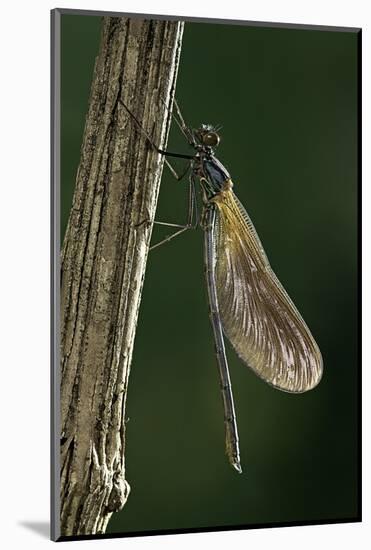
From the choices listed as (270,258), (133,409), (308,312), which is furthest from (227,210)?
(133,409)

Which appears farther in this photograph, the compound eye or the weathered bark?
the compound eye

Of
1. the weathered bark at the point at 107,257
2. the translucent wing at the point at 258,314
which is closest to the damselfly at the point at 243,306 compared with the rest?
the translucent wing at the point at 258,314

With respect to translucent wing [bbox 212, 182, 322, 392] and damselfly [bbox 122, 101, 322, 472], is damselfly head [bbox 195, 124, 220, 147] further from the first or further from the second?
translucent wing [bbox 212, 182, 322, 392]

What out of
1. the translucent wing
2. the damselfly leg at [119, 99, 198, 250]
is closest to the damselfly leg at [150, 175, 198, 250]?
the damselfly leg at [119, 99, 198, 250]

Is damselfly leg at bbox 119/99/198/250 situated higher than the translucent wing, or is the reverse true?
damselfly leg at bbox 119/99/198/250

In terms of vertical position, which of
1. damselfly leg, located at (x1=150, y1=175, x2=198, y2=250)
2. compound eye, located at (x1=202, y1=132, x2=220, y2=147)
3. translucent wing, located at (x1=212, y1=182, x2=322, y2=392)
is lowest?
translucent wing, located at (x1=212, y1=182, x2=322, y2=392)

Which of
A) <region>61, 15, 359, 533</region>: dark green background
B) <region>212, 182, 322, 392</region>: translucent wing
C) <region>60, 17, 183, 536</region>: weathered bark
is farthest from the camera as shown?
<region>212, 182, 322, 392</region>: translucent wing

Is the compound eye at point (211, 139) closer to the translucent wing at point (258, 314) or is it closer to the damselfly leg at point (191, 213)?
the damselfly leg at point (191, 213)
